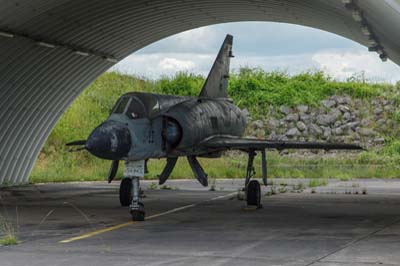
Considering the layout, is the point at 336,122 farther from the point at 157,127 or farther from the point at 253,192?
the point at 157,127

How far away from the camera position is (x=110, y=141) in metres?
14.4

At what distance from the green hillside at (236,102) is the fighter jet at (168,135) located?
13270 mm

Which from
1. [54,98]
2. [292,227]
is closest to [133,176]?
[292,227]

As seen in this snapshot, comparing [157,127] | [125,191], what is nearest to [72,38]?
[125,191]

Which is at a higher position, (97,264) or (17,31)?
(17,31)

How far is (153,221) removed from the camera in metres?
15.5

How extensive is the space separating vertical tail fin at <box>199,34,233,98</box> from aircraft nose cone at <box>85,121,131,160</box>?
6.10 m

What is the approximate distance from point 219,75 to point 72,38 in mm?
4334

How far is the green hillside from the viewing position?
3453 cm

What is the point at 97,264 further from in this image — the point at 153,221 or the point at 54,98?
the point at 54,98

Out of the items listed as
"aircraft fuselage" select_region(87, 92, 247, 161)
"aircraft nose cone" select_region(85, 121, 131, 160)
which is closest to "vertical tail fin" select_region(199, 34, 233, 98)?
"aircraft fuselage" select_region(87, 92, 247, 161)

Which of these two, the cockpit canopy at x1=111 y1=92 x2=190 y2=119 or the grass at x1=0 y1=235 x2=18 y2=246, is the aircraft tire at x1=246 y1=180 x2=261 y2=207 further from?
the grass at x1=0 y1=235 x2=18 y2=246

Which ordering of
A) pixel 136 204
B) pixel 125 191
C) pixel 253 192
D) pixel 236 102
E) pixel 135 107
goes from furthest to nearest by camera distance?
pixel 236 102
pixel 125 191
pixel 253 192
pixel 135 107
pixel 136 204

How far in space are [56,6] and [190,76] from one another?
25.2 meters
